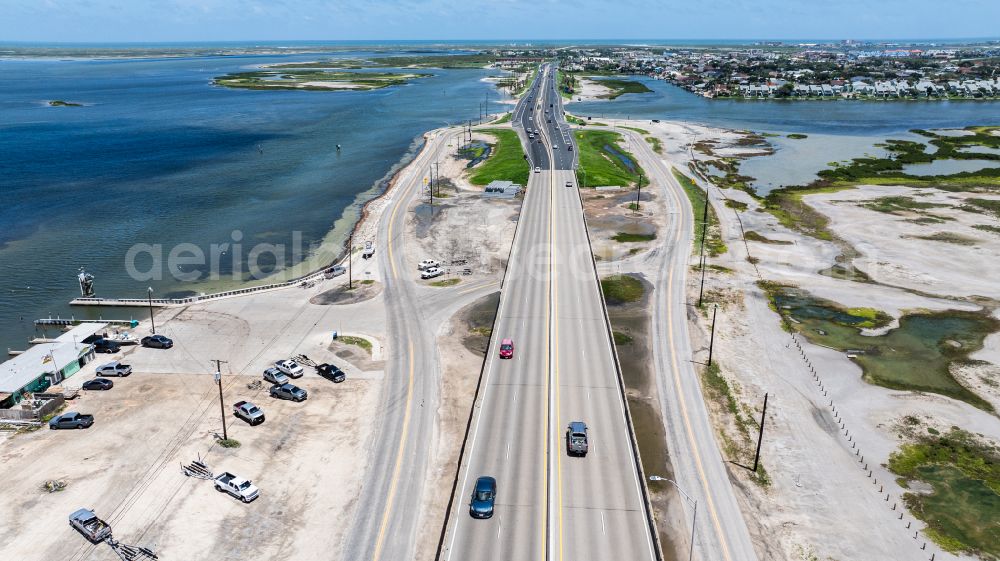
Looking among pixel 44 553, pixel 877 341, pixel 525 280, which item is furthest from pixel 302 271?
Result: pixel 877 341

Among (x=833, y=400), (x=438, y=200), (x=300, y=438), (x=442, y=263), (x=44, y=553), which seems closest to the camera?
(x=44, y=553)

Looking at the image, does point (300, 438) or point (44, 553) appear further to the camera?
point (300, 438)

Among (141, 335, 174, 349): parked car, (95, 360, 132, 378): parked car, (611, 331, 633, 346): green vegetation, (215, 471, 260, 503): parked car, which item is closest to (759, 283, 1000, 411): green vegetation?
(611, 331, 633, 346): green vegetation

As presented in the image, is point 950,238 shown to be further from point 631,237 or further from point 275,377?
point 275,377

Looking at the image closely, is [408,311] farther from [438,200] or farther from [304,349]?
[438,200]

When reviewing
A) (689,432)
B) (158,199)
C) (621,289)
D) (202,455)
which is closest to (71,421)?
(202,455)

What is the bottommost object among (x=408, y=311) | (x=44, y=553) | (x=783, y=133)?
(x=44, y=553)

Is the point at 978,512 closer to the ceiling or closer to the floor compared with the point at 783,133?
closer to the floor

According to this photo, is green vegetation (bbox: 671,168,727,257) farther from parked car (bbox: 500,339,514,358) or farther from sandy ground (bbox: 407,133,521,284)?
parked car (bbox: 500,339,514,358)
